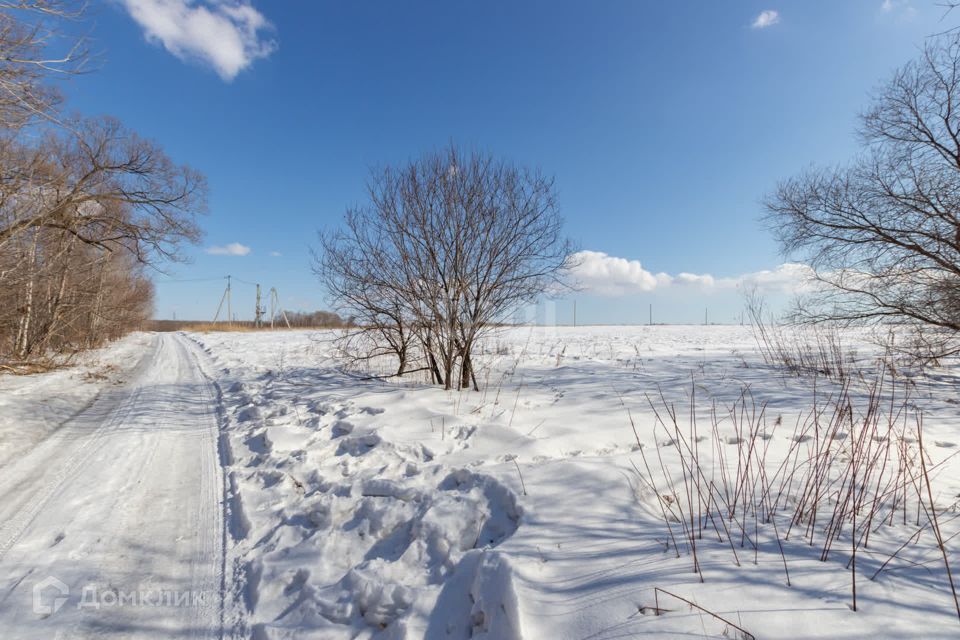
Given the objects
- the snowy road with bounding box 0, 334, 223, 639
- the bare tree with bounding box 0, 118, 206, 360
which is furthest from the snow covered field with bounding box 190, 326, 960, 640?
the bare tree with bounding box 0, 118, 206, 360

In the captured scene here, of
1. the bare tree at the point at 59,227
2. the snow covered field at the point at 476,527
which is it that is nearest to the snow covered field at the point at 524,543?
the snow covered field at the point at 476,527

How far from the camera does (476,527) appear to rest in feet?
8.13

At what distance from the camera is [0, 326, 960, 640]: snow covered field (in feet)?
5.46

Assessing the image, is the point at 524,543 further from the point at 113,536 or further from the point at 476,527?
the point at 113,536

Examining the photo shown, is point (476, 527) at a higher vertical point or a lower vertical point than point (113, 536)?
higher

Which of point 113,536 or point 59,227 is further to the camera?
point 59,227

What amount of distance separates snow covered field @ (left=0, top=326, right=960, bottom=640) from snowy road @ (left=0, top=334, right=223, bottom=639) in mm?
16

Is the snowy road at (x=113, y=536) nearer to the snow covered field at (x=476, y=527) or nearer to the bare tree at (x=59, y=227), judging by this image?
the snow covered field at (x=476, y=527)

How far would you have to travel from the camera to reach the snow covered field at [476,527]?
1665mm

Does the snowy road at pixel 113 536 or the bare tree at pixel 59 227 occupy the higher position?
the bare tree at pixel 59 227

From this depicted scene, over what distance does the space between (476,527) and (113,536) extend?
2447 mm

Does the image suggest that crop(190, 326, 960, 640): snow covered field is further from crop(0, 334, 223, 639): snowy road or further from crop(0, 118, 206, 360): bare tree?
crop(0, 118, 206, 360): bare tree

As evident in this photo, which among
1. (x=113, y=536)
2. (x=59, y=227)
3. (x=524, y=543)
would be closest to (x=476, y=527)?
(x=524, y=543)

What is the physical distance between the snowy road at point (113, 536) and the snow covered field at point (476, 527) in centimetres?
2
